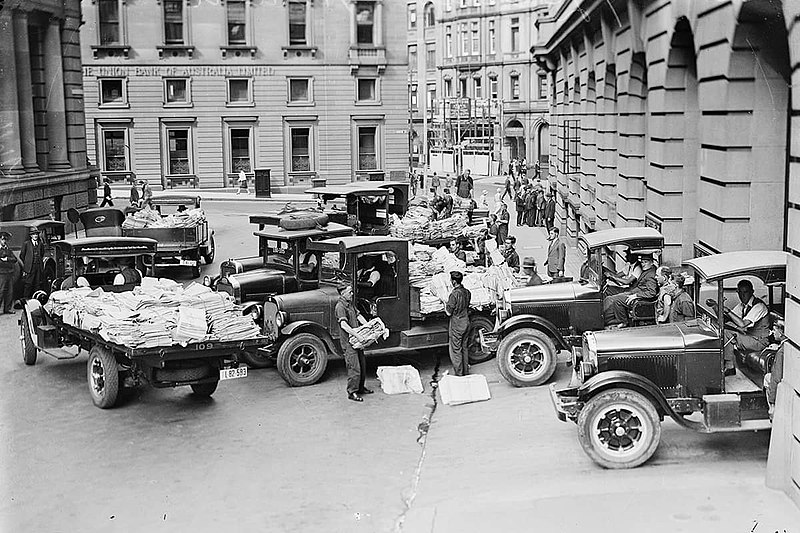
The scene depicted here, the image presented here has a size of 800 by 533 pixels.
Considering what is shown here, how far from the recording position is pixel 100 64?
52.4 m

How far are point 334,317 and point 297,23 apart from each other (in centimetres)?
4185

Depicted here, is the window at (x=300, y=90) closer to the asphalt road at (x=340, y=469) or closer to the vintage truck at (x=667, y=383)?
the asphalt road at (x=340, y=469)

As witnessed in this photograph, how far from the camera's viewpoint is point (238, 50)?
176ft

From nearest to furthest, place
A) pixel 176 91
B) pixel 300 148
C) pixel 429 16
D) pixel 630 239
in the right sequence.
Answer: pixel 630 239 < pixel 176 91 < pixel 300 148 < pixel 429 16

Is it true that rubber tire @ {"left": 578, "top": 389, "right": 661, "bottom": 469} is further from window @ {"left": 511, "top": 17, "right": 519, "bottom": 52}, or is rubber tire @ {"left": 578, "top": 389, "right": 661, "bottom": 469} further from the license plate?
window @ {"left": 511, "top": 17, "right": 519, "bottom": 52}

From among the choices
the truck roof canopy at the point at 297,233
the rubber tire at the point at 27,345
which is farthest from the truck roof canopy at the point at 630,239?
the rubber tire at the point at 27,345

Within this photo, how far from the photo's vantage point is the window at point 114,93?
53.0m

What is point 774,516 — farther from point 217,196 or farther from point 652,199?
point 217,196

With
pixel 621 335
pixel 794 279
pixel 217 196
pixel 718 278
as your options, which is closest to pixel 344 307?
pixel 621 335

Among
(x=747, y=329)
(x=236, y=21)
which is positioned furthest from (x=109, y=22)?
(x=747, y=329)

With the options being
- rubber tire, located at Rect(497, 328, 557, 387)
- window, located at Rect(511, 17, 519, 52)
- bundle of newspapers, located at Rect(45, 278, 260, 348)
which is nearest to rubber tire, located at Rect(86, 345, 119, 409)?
bundle of newspapers, located at Rect(45, 278, 260, 348)

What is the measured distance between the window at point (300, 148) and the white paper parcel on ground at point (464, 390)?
142 ft

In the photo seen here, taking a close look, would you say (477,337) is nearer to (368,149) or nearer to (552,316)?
(552,316)

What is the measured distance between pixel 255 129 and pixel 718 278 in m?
47.2
